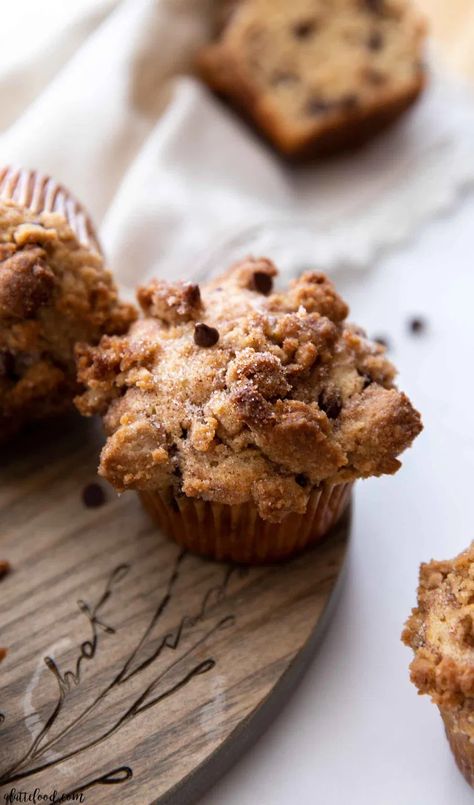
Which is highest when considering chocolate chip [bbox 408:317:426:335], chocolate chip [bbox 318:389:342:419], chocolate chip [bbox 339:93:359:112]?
chocolate chip [bbox 339:93:359:112]

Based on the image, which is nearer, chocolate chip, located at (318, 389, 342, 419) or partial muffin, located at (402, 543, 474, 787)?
partial muffin, located at (402, 543, 474, 787)

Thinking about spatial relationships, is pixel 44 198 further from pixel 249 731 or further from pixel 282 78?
pixel 249 731

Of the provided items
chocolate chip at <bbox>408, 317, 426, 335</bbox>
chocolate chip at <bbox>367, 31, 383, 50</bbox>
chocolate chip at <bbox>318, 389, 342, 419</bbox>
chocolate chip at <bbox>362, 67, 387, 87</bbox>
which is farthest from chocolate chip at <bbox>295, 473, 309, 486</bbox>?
chocolate chip at <bbox>367, 31, 383, 50</bbox>

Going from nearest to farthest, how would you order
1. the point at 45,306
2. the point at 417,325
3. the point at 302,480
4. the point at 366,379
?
the point at 302,480 < the point at 366,379 < the point at 45,306 < the point at 417,325

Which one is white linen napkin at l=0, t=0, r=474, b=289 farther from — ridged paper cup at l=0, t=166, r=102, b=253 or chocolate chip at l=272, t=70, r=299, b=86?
ridged paper cup at l=0, t=166, r=102, b=253

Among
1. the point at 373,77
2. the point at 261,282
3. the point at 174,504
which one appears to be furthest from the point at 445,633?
A: the point at 373,77

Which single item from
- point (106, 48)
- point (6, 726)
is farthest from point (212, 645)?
point (106, 48)

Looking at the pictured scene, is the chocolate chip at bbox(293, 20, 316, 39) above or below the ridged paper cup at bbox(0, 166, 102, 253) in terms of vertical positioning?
above

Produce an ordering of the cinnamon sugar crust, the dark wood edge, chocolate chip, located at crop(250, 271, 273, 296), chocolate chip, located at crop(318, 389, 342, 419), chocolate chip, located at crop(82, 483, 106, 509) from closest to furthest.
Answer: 1. the dark wood edge
2. chocolate chip, located at crop(318, 389, 342, 419)
3. the cinnamon sugar crust
4. chocolate chip, located at crop(250, 271, 273, 296)
5. chocolate chip, located at crop(82, 483, 106, 509)
